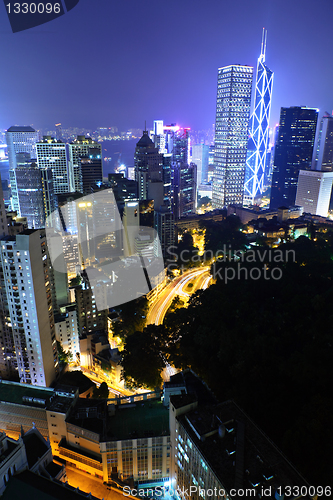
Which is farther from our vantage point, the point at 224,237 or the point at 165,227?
the point at 224,237

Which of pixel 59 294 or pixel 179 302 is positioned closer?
pixel 59 294

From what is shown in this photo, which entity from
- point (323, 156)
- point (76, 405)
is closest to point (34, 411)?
point (76, 405)

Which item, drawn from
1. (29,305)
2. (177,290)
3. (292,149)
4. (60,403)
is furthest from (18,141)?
(60,403)

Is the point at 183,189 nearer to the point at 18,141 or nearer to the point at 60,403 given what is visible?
the point at 18,141

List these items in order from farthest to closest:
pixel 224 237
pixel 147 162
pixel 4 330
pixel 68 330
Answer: pixel 147 162 < pixel 224 237 < pixel 68 330 < pixel 4 330

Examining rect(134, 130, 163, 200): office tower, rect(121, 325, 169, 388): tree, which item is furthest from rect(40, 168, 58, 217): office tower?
rect(121, 325, 169, 388): tree

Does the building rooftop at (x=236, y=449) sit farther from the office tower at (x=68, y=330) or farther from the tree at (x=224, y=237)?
the tree at (x=224, y=237)

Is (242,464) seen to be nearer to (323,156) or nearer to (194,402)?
(194,402)
